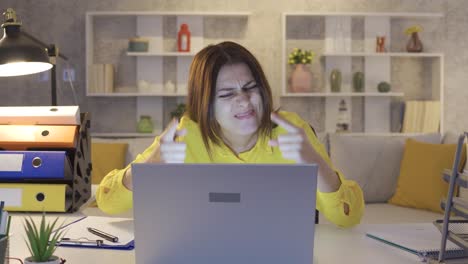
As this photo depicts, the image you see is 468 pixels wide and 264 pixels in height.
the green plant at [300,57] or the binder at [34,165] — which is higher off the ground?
the green plant at [300,57]

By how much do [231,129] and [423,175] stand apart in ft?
5.68

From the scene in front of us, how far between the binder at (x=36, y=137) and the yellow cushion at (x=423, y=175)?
199 cm

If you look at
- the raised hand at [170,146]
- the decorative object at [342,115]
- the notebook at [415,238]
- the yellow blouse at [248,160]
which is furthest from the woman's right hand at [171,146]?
the decorative object at [342,115]

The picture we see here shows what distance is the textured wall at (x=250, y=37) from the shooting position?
4.69m

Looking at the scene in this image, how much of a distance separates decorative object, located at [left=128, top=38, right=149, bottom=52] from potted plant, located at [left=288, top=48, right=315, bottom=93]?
114 centimetres

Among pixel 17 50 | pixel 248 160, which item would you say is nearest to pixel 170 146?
pixel 248 160

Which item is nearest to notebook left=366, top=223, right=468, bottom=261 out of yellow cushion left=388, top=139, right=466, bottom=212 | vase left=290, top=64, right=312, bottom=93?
yellow cushion left=388, top=139, right=466, bottom=212

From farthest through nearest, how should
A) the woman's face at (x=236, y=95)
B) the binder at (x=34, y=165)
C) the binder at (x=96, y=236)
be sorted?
1. the binder at (x=34, y=165)
2. the woman's face at (x=236, y=95)
3. the binder at (x=96, y=236)

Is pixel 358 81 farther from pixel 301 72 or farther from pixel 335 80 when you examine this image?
pixel 301 72

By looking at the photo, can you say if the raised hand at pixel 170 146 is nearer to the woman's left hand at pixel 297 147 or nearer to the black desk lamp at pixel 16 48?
the woman's left hand at pixel 297 147

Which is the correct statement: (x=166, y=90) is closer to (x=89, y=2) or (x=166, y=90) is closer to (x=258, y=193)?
(x=89, y=2)

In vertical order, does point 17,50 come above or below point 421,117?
above

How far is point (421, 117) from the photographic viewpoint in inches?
182

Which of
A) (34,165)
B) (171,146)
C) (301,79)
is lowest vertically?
(34,165)
